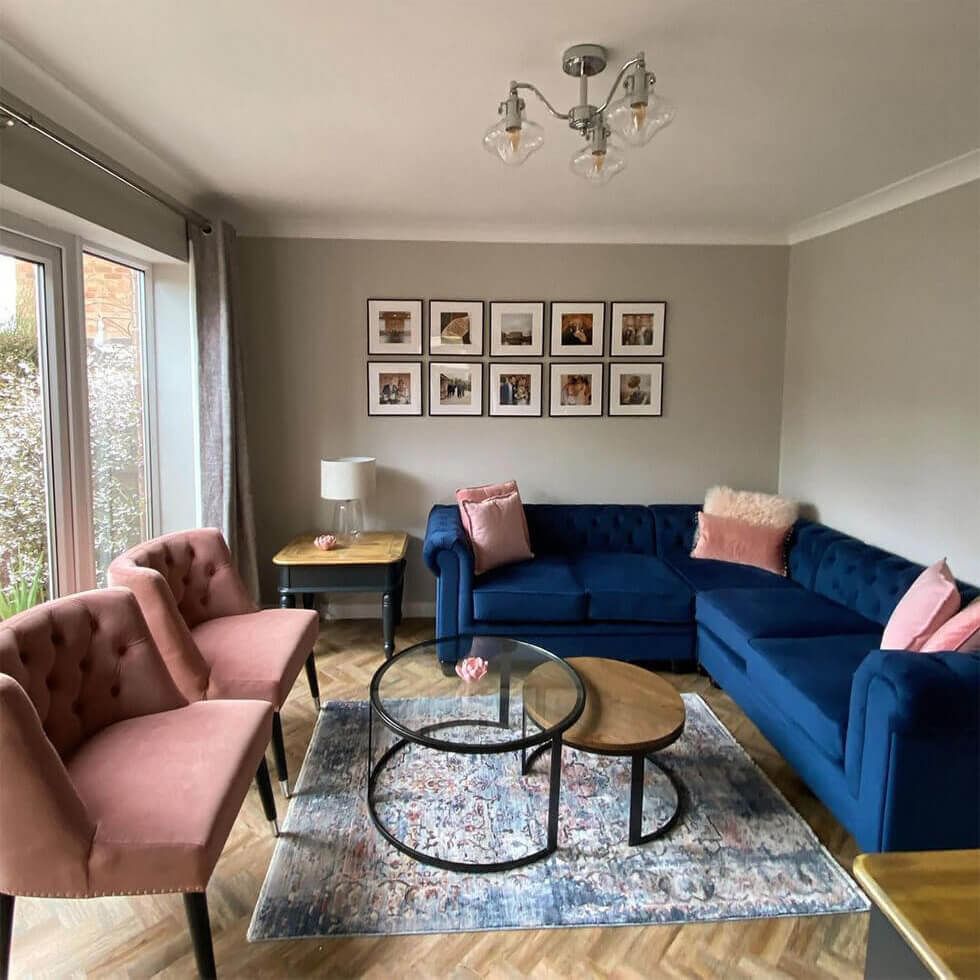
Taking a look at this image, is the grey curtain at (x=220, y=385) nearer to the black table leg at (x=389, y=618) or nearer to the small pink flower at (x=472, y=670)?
the black table leg at (x=389, y=618)

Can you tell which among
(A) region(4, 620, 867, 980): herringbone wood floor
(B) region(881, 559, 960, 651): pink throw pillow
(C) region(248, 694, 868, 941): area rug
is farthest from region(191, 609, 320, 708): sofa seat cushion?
(B) region(881, 559, 960, 651): pink throw pillow

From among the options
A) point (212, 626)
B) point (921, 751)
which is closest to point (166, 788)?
point (212, 626)

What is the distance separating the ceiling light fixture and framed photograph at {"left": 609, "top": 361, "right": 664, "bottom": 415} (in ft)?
7.07

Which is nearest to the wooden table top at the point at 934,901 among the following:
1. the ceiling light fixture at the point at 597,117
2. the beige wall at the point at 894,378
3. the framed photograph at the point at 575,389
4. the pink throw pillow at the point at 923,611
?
the pink throw pillow at the point at 923,611

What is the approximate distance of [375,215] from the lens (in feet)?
12.4

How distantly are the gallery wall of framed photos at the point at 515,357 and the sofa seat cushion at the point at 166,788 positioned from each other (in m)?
2.45

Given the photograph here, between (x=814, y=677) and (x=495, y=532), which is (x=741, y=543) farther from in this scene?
(x=814, y=677)

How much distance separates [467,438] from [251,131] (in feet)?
6.91

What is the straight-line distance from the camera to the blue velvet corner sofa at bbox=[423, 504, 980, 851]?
189 cm

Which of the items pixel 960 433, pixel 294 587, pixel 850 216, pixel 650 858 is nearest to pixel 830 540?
pixel 960 433

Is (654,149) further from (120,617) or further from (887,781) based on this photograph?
(120,617)

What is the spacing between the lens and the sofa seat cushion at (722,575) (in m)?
3.49

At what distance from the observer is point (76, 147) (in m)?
2.28

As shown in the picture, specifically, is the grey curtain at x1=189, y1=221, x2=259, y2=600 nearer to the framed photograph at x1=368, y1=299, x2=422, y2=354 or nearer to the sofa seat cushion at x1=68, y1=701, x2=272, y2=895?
the framed photograph at x1=368, y1=299, x2=422, y2=354
